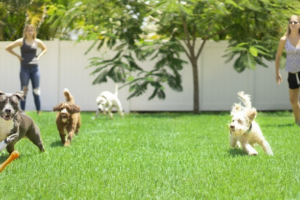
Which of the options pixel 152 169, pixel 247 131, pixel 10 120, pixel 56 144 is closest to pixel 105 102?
pixel 56 144

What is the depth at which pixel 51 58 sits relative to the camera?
1382 cm

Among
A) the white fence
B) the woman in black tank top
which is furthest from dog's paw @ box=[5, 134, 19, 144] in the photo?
the white fence

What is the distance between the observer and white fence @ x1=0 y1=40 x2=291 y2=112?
45.1ft

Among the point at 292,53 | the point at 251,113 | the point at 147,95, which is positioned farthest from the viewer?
the point at 147,95

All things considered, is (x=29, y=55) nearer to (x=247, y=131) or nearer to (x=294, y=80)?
(x=294, y=80)

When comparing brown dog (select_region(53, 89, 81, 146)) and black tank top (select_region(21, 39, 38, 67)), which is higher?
black tank top (select_region(21, 39, 38, 67))

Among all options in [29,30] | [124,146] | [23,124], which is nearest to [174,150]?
[124,146]

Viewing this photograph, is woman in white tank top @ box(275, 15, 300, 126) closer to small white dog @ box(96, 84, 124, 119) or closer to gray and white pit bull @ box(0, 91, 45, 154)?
small white dog @ box(96, 84, 124, 119)

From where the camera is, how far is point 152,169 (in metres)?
5.12

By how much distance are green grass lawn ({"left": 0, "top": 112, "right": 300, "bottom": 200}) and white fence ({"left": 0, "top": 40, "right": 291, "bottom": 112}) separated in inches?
220

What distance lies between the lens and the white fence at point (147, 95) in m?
13.8

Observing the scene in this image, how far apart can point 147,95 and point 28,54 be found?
3.66 metres

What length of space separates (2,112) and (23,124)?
0.44 meters

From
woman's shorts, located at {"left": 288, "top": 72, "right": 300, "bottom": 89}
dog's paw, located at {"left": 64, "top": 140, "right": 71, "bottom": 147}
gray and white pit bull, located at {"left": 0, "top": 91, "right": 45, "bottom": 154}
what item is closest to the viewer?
gray and white pit bull, located at {"left": 0, "top": 91, "right": 45, "bottom": 154}
